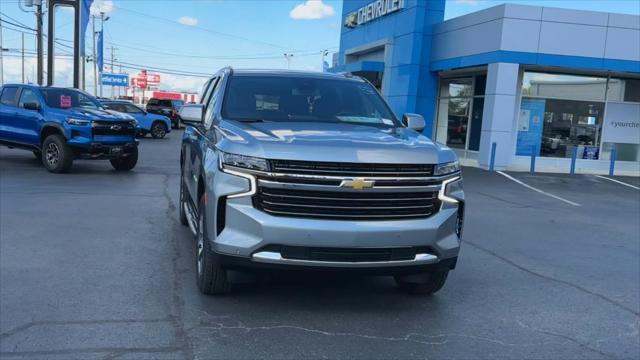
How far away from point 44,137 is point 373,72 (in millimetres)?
18196

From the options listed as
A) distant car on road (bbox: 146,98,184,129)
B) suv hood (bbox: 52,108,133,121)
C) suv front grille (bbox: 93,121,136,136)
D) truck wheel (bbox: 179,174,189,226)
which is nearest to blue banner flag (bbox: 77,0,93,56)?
suv hood (bbox: 52,108,133,121)

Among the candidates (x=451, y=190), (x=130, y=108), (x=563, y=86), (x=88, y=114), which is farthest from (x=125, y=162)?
(x=563, y=86)

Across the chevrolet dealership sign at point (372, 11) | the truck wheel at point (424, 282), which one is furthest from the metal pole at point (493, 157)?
the truck wheel at point (424, 282)

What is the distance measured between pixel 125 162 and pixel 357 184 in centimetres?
1104

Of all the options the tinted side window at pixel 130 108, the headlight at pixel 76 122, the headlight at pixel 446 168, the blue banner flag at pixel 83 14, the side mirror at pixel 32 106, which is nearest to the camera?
the headlight at pixel 446 168

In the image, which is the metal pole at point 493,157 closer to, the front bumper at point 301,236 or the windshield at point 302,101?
the windshield at point 302,101

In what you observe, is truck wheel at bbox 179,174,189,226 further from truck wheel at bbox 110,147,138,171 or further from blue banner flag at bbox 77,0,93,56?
blue banner flag at bbox 77,0,93,56

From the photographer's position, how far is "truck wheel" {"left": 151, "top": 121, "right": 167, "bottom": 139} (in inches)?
1120

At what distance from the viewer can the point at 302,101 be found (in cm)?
578

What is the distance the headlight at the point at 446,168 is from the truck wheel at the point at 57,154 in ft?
33.6

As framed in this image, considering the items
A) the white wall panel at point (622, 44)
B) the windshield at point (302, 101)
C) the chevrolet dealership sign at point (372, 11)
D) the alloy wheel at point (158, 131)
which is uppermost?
the chevrolet dealership sign at point (372, 11)

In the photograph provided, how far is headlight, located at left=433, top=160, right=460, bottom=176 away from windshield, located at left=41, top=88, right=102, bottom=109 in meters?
11.0

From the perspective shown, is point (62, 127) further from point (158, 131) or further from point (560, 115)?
point (560, 115)

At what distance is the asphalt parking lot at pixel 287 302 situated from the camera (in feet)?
13.5
